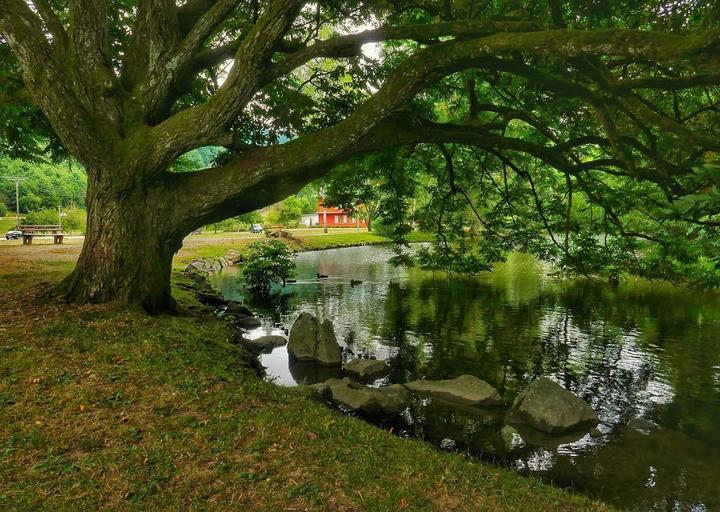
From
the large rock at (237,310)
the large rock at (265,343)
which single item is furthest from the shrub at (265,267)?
the large rock at (265,343)

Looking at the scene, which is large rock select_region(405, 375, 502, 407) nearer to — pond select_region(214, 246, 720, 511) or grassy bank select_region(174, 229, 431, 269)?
pond select_region(214, 246, 720, 511)

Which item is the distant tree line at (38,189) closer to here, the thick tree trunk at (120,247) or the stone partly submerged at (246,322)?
the stone partly submerged at (246,322)

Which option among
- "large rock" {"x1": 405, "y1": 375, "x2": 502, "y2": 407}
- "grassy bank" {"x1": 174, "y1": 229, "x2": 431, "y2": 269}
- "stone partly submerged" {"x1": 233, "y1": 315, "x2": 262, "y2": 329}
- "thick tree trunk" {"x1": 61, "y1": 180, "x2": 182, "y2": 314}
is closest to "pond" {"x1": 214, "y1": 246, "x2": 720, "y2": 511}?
"large rock" {"x1": 405, "y1": 375, "x2": 502, "y2": 407}

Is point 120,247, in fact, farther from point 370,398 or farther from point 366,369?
point 366,369

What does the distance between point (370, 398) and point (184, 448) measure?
185 inches

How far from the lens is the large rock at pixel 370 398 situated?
881 cm

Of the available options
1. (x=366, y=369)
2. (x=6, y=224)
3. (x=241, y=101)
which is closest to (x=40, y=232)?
(x=366, y=369)

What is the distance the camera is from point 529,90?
1049 centimetres

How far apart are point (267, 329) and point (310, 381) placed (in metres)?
5.52

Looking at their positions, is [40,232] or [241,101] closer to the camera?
[241,101]

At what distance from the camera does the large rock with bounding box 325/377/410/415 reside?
881 cm

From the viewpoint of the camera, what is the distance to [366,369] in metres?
11.3

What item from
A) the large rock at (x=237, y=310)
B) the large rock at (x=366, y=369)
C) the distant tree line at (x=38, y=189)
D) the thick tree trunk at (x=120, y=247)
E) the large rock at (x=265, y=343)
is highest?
the distant tree line at (x=38, y=189)

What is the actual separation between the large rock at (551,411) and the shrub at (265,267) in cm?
1656
